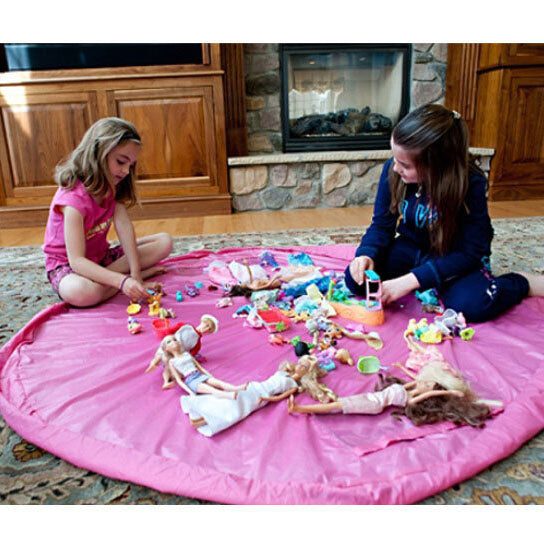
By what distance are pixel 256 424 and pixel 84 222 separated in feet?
2.86

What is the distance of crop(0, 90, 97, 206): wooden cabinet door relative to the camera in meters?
2.59

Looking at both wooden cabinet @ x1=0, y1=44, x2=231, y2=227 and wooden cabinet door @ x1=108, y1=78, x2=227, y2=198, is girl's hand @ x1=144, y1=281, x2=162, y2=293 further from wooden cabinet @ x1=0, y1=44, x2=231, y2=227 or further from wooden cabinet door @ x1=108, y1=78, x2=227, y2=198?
wooden cabinet door @ x1=108, y1=78, x2=227, y2=198

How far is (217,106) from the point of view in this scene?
2656 mm

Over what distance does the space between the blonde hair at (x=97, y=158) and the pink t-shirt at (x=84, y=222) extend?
3cm

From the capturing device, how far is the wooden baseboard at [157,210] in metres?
2.70

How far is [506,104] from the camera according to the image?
2885 mm

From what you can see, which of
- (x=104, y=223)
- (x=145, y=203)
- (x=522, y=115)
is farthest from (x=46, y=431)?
(x=522, y=115)

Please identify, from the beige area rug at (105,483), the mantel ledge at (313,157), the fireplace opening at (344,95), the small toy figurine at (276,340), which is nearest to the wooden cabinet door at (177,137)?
the mantel ledge at (313,157)

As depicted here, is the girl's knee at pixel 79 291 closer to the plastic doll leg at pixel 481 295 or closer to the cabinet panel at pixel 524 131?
the plastic doll leg at pixel 481 295

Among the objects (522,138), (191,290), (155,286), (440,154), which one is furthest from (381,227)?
(522,138)

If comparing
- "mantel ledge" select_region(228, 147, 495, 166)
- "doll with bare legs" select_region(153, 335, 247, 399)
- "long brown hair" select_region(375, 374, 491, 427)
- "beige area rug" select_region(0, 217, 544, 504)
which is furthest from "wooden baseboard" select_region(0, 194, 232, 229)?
"long brown hair" select_region(375, 374, 491, 427)

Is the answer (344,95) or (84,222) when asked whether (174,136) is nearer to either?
(344,95)

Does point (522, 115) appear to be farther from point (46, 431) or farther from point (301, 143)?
point (46, 431)

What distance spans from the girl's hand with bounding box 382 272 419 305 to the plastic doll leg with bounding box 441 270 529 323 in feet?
0.34
